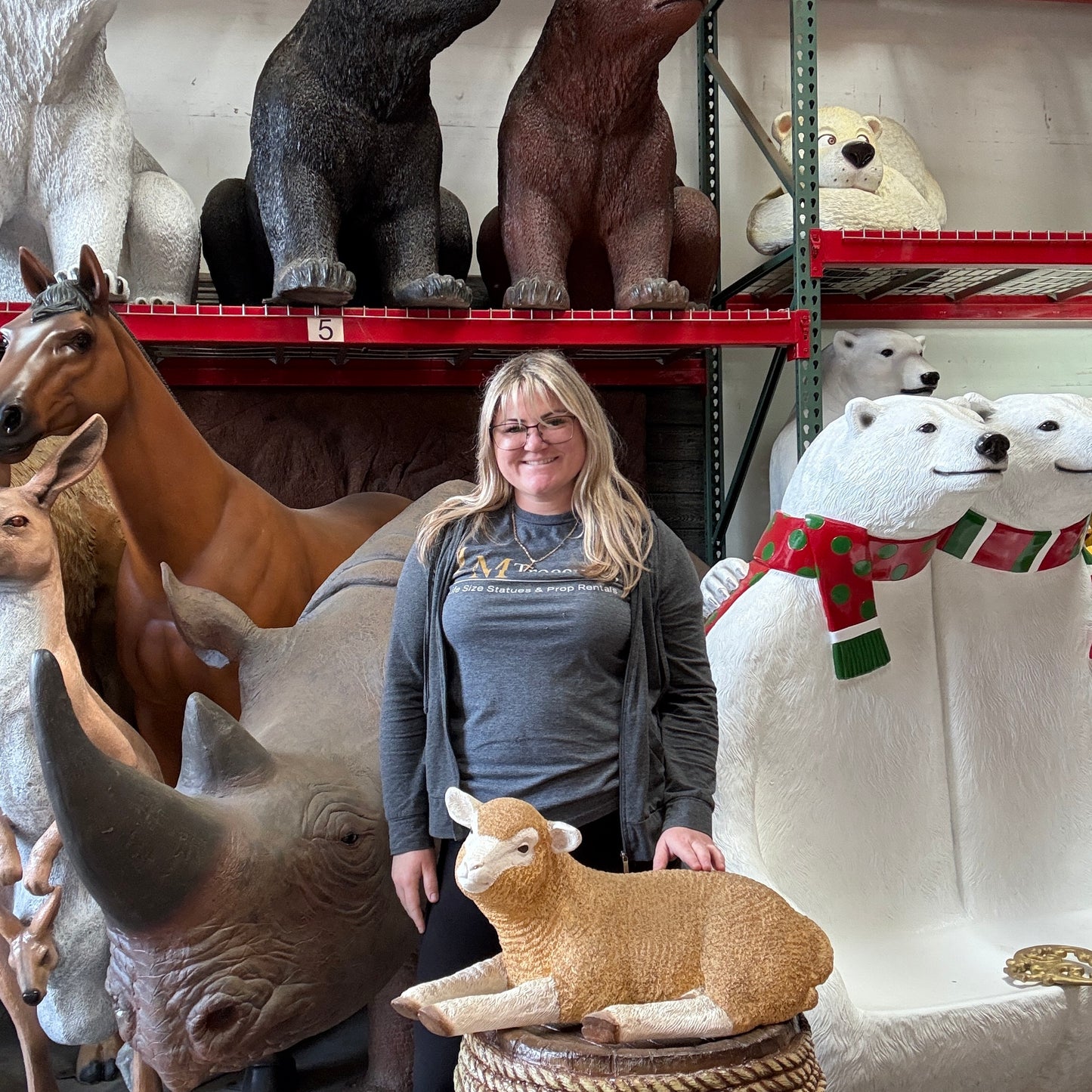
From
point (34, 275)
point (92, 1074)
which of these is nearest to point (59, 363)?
point (34, 275)

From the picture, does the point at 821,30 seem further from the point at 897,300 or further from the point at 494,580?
the point at 494,580

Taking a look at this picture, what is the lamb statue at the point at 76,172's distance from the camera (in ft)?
7.74

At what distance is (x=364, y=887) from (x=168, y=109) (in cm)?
272

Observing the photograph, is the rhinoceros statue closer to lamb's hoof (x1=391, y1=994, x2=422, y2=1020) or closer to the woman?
the woman

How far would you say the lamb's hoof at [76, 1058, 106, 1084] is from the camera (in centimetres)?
200

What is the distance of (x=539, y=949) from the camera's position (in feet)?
3.51

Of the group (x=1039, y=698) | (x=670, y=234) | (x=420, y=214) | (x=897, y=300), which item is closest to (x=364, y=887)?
(x=1039, y=698)

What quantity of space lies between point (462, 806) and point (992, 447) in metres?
1.02

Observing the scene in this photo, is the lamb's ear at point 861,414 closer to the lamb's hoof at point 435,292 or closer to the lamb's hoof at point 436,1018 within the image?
the lamb's hoof at point 435,292

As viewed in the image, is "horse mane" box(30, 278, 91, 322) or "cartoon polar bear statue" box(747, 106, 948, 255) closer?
"horse mane" box(30, 278, 91, 322)

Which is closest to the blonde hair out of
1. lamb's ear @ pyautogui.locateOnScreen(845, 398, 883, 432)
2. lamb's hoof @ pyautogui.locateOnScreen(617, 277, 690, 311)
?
lamb's ear @ pyautogui.locateOnScreen(845, 398, 883, 432)

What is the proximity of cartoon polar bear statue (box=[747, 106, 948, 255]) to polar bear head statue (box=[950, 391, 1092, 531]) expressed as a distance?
116 cm

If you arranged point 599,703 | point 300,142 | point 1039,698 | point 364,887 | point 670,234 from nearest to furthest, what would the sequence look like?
point 599,703
point 364,887
point 1039,698
point 300,142
point 670,234

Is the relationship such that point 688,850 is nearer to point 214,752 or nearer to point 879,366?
point 214,752
